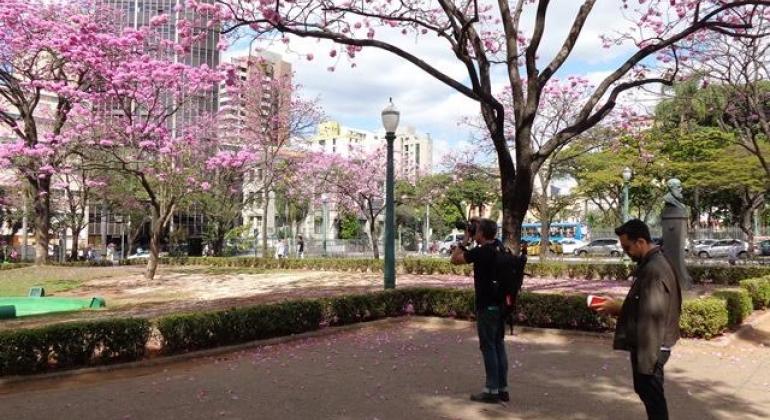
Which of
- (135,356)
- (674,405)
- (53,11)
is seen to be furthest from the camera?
(53,11)

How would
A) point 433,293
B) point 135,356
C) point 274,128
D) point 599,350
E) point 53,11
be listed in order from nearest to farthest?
point 135,356 < point 599,350 < point 433,293 < point 53,11 < point 274,128

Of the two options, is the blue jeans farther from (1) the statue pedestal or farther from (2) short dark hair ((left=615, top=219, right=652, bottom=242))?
Result: (1) the statue pedestal

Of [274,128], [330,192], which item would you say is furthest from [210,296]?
[330,192]

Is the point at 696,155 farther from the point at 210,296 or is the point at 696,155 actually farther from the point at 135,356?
the point at 135,356

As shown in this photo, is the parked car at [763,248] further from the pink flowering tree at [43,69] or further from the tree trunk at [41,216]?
the tree trunk at [41,216]

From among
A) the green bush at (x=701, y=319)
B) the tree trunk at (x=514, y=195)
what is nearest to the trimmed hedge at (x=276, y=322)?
the green bush at (x=701, y=319)

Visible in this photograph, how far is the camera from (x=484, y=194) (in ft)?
162

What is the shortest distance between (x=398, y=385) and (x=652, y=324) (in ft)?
10.5

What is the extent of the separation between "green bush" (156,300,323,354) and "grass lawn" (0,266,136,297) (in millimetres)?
11342

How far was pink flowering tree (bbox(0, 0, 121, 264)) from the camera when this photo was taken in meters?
16.8

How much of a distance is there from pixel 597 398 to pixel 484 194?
4417 centimetres

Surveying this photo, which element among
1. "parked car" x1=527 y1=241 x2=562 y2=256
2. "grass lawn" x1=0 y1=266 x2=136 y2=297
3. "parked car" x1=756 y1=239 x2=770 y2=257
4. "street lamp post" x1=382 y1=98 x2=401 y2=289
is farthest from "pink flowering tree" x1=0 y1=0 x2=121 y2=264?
"parked car" x1=756 y1=239 x2=770 y2=257

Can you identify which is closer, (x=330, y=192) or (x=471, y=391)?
(x=471, y=391)

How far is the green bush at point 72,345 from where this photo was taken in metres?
6.61
